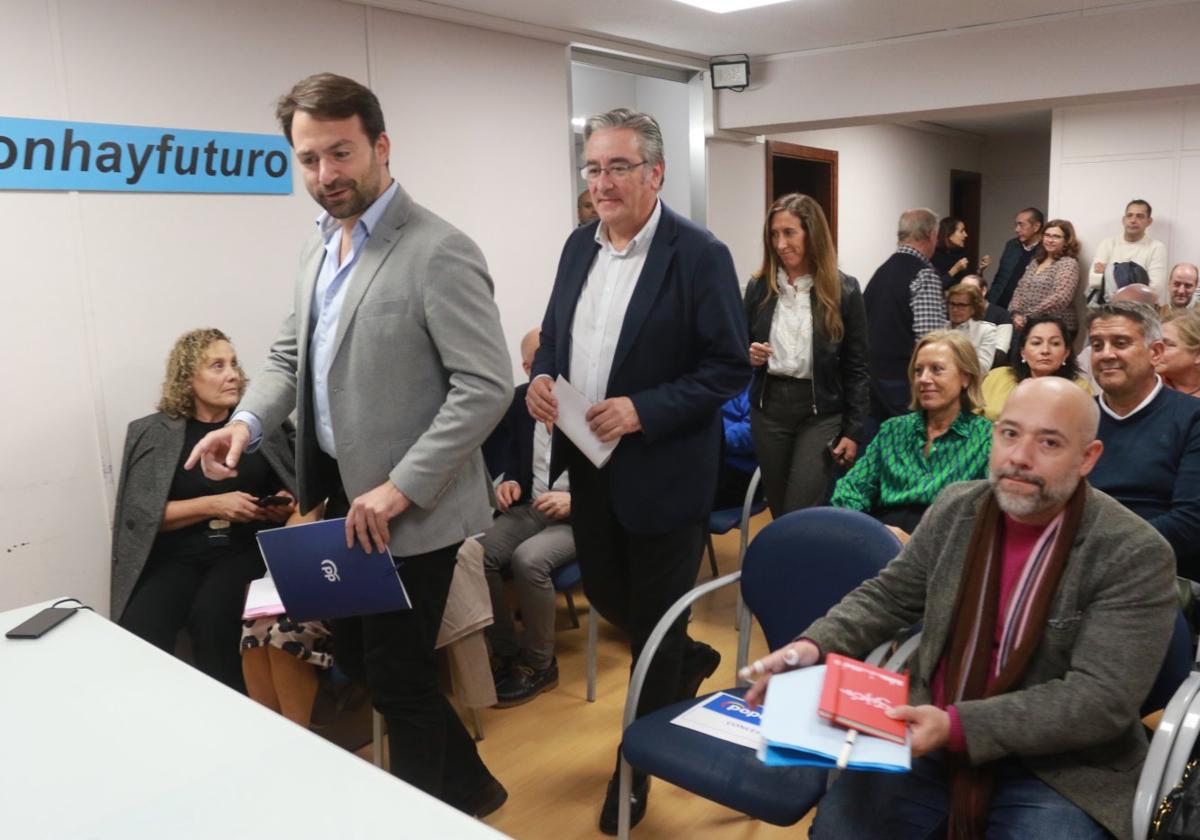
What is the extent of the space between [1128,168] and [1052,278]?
1353mm

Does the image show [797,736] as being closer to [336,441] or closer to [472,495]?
[472,495]

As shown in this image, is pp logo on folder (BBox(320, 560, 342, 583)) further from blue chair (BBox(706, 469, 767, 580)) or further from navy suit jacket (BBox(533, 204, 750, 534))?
blue chair (BBox(706, 469, 767, 580))

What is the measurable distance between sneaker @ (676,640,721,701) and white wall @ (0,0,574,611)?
198 cm

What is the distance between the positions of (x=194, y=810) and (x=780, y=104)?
5.13 m

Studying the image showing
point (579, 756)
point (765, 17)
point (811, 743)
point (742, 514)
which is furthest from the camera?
point (765, 17)

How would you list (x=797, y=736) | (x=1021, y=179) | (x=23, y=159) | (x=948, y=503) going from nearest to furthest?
(x=797, y=736) < (x=948, y=503) < (x=23, y=159) < (x=1021, y=179)

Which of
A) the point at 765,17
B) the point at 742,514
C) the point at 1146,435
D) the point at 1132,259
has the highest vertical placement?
the point at 765,17

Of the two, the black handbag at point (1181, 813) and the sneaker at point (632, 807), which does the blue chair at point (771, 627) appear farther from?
the black handbag at point (1181, 813)

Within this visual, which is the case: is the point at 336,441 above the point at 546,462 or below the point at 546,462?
above

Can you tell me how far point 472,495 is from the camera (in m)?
2.08

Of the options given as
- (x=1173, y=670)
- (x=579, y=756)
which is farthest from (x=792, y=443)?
(x=1173, y=670)

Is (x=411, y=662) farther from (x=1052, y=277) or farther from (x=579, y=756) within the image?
(x=1052, y=277)

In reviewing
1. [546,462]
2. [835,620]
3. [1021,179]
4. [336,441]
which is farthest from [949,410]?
[1021,179]

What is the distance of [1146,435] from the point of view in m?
2.58
